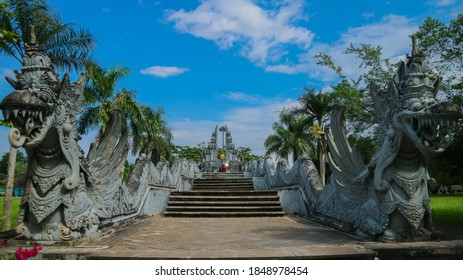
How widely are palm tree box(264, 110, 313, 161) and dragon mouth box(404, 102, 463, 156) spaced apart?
79.9ft

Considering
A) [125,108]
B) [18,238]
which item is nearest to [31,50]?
[18,238]

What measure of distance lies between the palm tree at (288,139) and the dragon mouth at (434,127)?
24.3 m

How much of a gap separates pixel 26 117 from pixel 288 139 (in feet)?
93.6

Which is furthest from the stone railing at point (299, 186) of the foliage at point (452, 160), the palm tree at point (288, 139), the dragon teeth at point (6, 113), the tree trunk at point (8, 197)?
the palm tree at point (288, 139)

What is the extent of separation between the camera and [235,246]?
436cm

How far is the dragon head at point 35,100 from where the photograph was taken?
388cm

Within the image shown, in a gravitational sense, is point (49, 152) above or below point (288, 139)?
below

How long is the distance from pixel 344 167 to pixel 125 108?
13848mm

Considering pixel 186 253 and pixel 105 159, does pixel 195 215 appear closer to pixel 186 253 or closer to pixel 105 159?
pixel 105 159

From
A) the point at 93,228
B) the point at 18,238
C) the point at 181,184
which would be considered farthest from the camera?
the point at 181,184

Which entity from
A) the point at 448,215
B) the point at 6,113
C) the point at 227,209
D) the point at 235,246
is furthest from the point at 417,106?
the point at 448,215

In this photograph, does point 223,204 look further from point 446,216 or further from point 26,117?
point 446,216

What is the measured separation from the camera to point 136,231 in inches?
232

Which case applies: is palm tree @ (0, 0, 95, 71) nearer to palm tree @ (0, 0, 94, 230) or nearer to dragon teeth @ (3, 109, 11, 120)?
palm tree @ (0, 0, 94, 230)
